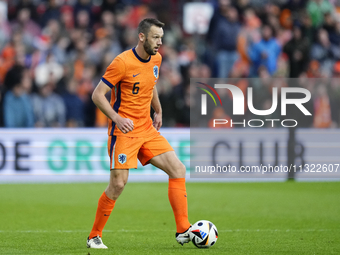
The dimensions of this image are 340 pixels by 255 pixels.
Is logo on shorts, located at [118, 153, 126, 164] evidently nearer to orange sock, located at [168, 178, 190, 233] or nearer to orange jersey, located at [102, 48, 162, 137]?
orange jersey, located at [102, 48, 162, 137]

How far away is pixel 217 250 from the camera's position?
→ 577 centimetres

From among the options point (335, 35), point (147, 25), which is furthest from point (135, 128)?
point (335, 35)

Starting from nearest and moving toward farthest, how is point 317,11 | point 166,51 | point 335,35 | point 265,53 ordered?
1. point 265,53
2. point 166,51
3. point 335,35
4. point 317,11

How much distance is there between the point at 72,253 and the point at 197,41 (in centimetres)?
1139

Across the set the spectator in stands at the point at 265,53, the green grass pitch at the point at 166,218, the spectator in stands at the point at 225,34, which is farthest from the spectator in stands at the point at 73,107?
the spectator in stands at the point at 265,53

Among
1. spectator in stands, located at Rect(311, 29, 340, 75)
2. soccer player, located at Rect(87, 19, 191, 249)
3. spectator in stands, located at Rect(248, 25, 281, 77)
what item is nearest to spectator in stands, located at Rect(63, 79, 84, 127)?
spectator in stands, located at Rect(248, 25, 281, 77)

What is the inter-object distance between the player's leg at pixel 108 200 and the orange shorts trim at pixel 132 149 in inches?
3.3

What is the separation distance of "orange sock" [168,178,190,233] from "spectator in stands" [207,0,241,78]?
30.5ft

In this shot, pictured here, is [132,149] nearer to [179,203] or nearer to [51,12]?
[179,203]

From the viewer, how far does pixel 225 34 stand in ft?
50.1

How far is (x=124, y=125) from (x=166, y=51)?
10.00m

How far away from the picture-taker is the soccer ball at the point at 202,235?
19.0 ft

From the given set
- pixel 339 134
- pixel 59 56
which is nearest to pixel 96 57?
pixel 59 56

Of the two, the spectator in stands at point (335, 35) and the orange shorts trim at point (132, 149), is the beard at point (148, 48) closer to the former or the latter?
the orange shorts trim at point (132, 149)
